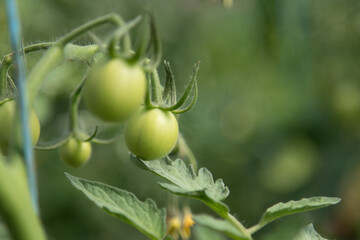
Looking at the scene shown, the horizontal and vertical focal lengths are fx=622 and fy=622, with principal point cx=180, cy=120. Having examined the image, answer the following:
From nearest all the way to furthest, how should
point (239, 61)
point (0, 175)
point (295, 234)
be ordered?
1. point (0, 175)
2. point (295, 234)
3. point (239, 61)

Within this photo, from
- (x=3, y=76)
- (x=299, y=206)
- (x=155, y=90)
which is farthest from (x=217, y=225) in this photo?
(x=3, y=76)

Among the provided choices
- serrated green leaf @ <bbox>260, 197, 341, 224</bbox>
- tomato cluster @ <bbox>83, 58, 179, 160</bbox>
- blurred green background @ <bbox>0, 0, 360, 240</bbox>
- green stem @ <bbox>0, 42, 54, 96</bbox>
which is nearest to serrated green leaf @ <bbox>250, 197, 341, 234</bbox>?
serrated green leaf @ <bbox>260, 197, 341, 224</bbox>

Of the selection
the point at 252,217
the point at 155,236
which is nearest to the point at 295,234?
the point at 155,236

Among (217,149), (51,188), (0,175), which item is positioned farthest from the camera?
(217,149)

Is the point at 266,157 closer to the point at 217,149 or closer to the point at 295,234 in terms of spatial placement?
the point at 217,149

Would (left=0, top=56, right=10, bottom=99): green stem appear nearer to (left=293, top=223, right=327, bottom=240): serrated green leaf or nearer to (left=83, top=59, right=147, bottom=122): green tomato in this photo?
(left=83, top=59, right=147, bottom=122): green tomato
